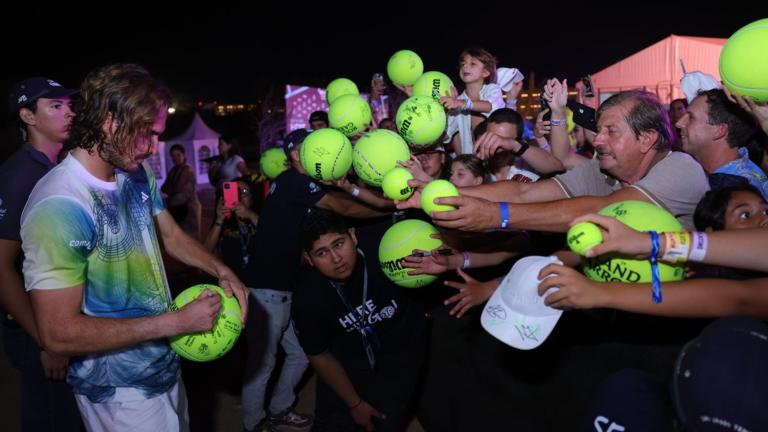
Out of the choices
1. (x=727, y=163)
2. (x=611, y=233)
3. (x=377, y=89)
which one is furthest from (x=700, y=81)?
(x=377, y=89)

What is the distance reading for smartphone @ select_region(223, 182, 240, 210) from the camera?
5223 millimetres

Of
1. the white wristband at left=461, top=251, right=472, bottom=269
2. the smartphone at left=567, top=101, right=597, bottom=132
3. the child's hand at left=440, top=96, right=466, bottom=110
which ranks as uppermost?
the child's hand at left=440, top=96, right=466, bottom=110

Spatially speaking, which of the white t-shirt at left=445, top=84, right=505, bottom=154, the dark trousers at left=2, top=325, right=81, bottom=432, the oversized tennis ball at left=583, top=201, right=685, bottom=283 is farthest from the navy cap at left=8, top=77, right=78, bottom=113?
the oversized tennis ball at left=583, top=201, right=685, bottom=283

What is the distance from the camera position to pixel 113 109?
2.24 metres

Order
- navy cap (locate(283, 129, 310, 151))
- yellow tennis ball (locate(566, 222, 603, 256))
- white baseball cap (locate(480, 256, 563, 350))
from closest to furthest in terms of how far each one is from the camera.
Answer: yellow tennis ball (locate(566, 222, 603, 256)) → white baseball cap (locate(480, 256, 563, 350)) → navy cap (locate(283, 129, 310, 151))

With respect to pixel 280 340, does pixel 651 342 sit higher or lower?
higher

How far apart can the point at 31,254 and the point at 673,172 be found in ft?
9.53

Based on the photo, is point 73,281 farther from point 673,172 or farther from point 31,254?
point 673,172

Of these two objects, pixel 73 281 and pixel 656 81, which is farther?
pixel 656 81

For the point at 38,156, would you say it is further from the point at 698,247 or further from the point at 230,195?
the point at 698,247

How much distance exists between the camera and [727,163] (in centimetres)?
300

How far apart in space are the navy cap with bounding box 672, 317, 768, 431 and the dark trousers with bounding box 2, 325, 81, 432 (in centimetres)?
356

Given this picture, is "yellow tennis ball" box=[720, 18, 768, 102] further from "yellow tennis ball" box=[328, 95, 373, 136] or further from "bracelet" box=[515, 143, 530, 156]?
"yellow tennis ball" box=[328, 95, 373, 136]

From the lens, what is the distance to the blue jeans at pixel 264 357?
14.8 ft
